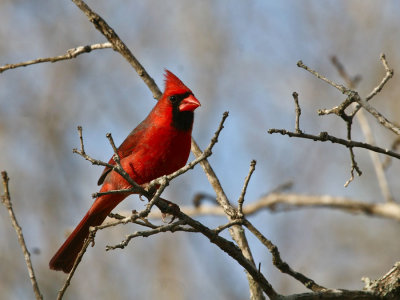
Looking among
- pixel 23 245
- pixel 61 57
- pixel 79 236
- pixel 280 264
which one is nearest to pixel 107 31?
pixel 61 57

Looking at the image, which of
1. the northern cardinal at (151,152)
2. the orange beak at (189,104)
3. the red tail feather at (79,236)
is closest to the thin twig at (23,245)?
the northern cardinal at (151,152)

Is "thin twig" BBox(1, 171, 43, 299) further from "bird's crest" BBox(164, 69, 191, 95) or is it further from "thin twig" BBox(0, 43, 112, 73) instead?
"bird's crest" BBox(164, 69, 191, 95)

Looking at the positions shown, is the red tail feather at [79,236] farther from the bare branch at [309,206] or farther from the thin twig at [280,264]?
the thin twig at [280,264]

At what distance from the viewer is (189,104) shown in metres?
3.88

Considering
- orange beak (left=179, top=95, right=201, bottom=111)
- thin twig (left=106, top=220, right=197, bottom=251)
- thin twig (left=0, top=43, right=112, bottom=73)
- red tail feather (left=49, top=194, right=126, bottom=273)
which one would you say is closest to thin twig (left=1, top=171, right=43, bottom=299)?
thin twig (left=106, top=220, right=197, bottom=251)

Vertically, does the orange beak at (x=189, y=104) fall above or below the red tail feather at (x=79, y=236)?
above

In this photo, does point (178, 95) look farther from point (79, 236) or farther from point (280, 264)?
point (280, 264)

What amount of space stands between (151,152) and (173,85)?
595 millimetres

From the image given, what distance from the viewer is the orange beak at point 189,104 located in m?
3.85

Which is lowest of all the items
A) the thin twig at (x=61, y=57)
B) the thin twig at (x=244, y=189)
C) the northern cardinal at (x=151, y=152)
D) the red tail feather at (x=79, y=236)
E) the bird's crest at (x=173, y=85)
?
the thin twig at (x=244, y=189)

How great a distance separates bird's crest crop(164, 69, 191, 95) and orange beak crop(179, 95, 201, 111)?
0.28 ft

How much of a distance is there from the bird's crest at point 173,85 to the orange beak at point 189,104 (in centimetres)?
9

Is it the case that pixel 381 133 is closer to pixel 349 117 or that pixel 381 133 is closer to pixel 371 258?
pixel 371 258

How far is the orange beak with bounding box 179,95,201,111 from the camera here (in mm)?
3854
